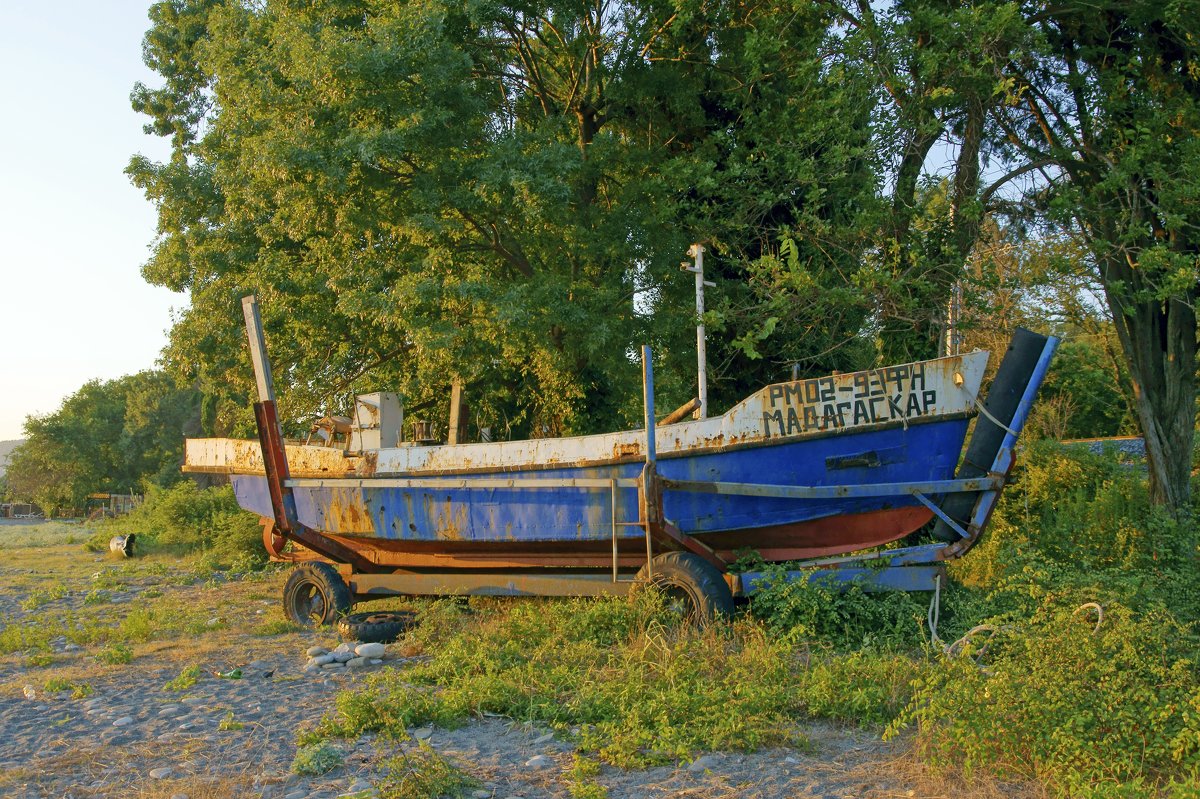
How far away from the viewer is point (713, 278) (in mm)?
13703

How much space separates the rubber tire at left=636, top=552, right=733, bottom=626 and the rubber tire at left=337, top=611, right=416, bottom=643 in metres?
2.33

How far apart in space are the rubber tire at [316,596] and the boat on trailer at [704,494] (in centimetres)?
2

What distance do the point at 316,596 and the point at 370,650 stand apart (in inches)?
101

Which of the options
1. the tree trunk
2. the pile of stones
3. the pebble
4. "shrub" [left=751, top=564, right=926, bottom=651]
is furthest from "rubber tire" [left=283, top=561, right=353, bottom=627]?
the tree trunk

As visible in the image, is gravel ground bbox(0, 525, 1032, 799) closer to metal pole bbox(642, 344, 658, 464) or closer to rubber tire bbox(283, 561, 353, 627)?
rubber tire bbox(283, 561, 353, 627)

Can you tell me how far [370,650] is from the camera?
322 inches

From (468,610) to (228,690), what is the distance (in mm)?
3323

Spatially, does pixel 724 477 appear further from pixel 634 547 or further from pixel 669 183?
pixel 669 183

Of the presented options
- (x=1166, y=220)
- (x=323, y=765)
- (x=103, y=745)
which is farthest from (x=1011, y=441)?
(x=103, y=745)

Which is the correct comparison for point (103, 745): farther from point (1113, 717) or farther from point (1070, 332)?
point (1070, 332)

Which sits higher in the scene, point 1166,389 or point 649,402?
point 1166,389

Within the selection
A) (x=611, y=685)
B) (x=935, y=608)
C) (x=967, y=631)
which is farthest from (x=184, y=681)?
(x=935, y=608)

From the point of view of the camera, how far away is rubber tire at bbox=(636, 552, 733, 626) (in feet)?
26.8

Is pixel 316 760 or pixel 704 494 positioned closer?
pixel 316 760
